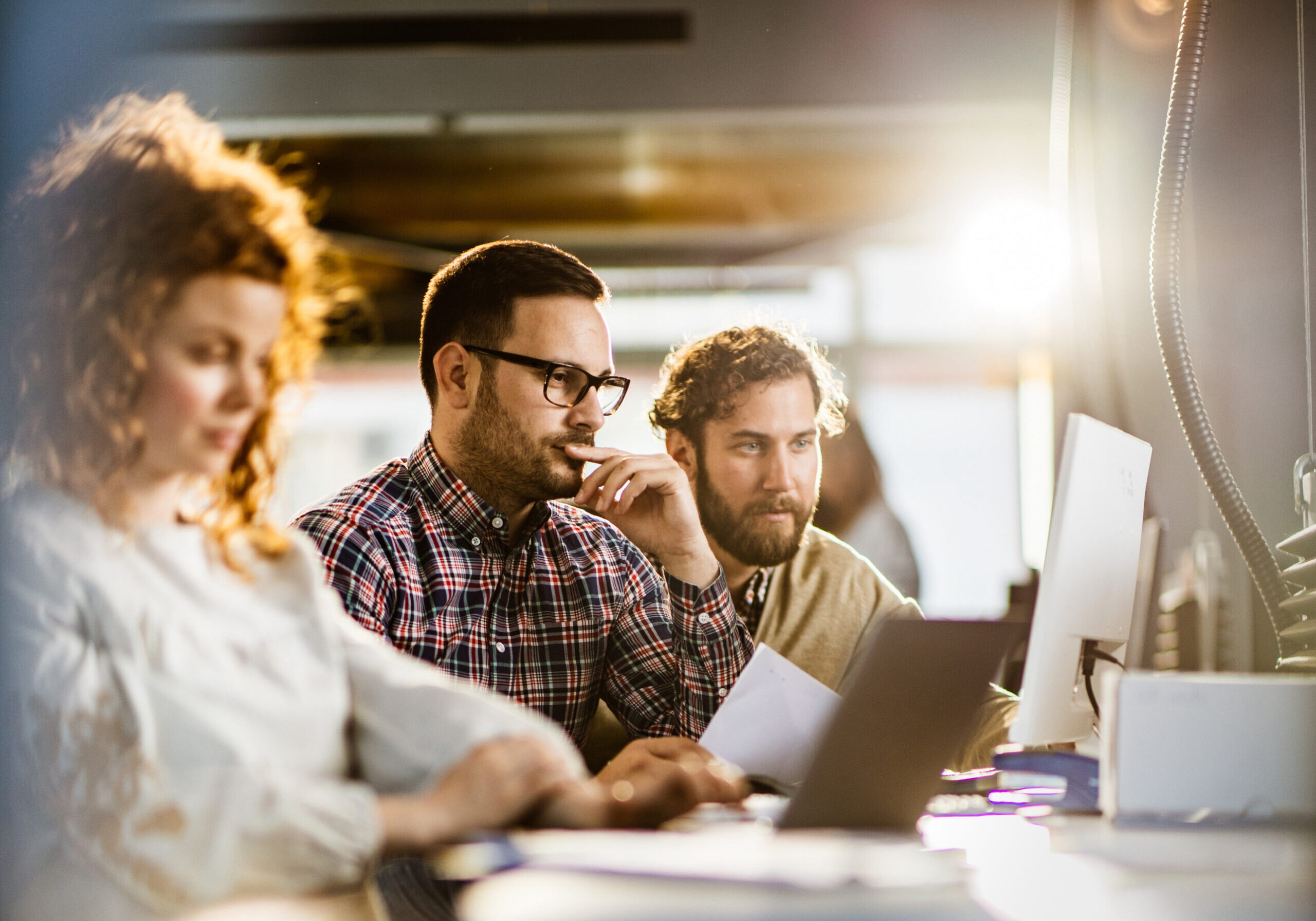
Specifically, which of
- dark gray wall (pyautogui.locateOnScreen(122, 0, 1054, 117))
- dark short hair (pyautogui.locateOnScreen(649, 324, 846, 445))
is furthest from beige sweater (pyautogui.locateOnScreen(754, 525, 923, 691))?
dark gray wall (pyautogui.locateOnScreen(122, 0, 1054, 117))

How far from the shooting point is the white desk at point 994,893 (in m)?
0.65

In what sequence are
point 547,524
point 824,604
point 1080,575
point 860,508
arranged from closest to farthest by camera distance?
point 1080,575 < point 547,524 < point 824,604 < point 860,508

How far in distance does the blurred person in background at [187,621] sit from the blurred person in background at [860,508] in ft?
3.02

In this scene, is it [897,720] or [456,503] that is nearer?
[897,720]

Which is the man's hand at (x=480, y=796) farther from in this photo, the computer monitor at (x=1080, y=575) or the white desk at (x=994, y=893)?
the computer monitor at (x=1080, y=575)

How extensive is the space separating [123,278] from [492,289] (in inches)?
25.5

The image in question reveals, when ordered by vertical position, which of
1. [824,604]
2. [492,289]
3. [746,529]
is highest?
[492,289]

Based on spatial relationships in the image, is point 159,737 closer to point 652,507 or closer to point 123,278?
point 123,278

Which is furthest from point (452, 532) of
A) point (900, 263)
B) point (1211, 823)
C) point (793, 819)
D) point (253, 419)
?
point (900, 263)

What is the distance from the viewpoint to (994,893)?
0.71m

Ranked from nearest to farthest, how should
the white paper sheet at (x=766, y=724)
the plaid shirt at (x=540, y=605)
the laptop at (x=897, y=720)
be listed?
the laptop at (x=897, y=720)
the white paper sheet at (x=766, y=724)
the plaid shirt at (x=540, y=605)

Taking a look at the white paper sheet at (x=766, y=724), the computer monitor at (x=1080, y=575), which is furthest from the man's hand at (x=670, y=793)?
the computer monitor at (x=1080, y=575)

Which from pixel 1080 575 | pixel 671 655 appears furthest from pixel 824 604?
pixel 1080 575

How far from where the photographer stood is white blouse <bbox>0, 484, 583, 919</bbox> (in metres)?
0.71
